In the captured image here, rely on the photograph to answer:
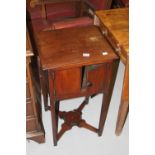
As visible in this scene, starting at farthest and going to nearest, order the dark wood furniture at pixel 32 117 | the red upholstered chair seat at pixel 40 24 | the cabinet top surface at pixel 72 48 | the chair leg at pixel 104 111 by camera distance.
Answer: the red upholstered chair seat at pixel 40 24, the chair leg at pixel 104 111, the dark wood furniture at pixel 32 117, the cabinet top surface at pixel 72 48

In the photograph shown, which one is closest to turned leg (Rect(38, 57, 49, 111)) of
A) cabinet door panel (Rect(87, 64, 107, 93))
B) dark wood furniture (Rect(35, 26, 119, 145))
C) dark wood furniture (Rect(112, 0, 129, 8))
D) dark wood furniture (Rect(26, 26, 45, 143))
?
dark wood furniture (Rect(26, 26, 45, 143))

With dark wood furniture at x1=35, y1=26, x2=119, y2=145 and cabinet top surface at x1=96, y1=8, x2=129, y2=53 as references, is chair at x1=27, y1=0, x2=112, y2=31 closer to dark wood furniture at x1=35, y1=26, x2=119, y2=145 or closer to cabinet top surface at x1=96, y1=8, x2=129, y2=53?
cabinet top surface at x1=96, y1=8, x2=129, y2=53

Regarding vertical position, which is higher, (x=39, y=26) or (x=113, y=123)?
(x=39, y=26)

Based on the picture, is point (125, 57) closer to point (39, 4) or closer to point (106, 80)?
point (106, 80)

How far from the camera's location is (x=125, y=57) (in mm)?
1347

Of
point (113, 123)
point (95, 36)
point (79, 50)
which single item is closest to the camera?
point (79, 50)

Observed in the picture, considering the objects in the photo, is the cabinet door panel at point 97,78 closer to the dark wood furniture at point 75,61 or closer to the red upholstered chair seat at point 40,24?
the dark wood furniture at point 75,61

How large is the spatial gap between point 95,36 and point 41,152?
0.87m

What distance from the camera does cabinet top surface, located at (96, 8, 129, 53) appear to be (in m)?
1.38

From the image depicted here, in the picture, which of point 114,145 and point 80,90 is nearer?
point 80,90

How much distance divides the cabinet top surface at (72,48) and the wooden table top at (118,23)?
0.08m

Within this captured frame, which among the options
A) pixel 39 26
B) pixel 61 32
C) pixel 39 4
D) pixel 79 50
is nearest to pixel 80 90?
pixel 79 50

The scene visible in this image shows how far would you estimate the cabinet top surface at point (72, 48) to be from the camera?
1.23 meters

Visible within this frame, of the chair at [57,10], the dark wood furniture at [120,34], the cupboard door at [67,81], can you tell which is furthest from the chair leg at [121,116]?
the chair at [57,10]
